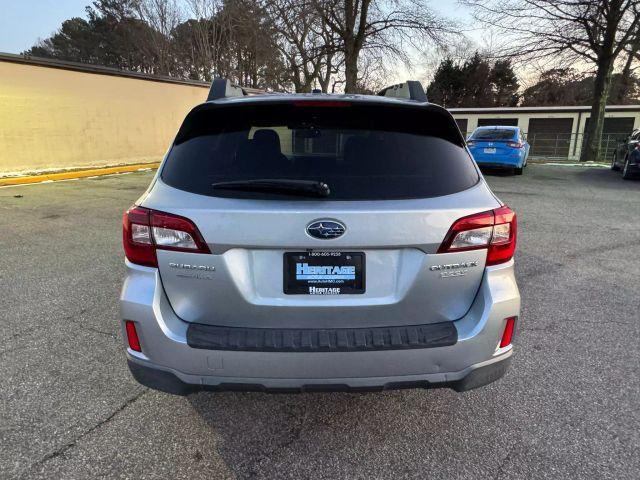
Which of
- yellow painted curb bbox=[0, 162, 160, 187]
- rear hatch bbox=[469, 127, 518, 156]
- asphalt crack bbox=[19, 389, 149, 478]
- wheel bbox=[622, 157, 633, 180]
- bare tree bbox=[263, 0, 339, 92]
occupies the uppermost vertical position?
bare tree bbox=[263, 0, 339, 92]

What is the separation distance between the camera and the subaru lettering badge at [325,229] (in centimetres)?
190

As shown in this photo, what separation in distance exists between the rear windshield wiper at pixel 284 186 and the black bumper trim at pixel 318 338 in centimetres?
61

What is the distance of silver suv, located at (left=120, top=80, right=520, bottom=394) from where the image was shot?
1922mm

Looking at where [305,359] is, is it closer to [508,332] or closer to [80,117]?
[508,332]

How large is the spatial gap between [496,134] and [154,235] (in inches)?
562

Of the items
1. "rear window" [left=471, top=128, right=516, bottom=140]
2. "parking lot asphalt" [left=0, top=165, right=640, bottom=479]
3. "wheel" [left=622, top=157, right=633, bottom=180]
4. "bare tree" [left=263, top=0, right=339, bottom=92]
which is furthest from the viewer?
"bare tree" [left=263, top=0, right=339, bottom=92]

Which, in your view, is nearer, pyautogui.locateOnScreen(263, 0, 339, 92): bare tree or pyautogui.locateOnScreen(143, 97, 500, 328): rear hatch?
pyautogui.locateOnScreen(143, 97, 500, 328): rear hatch

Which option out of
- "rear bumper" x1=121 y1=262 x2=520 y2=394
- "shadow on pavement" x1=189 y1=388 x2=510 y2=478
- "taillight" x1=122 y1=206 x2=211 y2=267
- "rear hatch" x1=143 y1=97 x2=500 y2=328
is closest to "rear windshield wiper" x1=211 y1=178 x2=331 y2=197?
"rear hatch" x1=143 y1=97 x2=500 y2=328

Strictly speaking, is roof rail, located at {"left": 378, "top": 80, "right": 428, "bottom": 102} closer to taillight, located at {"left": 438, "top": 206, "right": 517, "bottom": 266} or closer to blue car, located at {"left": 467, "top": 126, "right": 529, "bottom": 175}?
taillight, located at {"left": 438, "top": 206, "right": 517, "bottom": 266}

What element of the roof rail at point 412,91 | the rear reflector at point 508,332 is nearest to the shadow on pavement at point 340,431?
the rear reflector at point 508,332

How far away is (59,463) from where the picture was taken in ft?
7.03

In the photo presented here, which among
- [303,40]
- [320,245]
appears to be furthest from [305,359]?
[303,40]

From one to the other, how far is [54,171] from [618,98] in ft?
134

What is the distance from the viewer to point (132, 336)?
2.06 m
